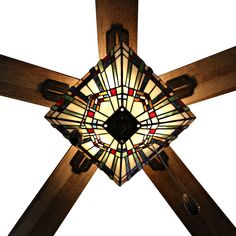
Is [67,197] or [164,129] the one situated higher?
[67,197]

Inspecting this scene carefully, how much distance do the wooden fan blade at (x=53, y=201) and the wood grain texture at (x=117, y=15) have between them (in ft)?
2.10

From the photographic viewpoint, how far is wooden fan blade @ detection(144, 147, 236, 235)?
5.33ft

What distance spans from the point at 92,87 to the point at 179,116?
37 cm

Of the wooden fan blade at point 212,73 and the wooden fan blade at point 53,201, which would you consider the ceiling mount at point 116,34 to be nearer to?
the wooden fan blade at point 212,73

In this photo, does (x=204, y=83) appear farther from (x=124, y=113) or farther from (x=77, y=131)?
(x=77, y=131)

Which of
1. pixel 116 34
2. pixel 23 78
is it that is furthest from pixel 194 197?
pixel 23 78

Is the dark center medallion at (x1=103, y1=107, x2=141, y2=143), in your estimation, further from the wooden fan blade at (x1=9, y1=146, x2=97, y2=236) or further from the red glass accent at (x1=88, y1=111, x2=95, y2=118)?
the wooden fan blade at (x1=9, y1=146, x2=97, y2=236)

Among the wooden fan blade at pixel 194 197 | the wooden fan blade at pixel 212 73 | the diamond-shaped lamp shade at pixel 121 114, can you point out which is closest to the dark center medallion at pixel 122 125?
the diamond-shaped lamp shade at pixel 121 114

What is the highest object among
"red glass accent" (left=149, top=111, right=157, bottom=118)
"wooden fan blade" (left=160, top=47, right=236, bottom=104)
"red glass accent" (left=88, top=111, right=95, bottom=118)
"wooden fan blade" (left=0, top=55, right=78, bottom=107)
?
"wooden fan blade" (left=0, top=55, right=78, bottom=107)

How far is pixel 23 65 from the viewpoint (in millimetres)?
1382

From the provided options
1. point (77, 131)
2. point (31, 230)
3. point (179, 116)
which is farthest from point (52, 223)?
point (179, 116)

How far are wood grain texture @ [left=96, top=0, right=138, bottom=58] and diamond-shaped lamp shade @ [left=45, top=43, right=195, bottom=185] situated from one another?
211 millimetres

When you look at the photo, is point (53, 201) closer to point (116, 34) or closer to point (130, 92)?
point (130, 92)

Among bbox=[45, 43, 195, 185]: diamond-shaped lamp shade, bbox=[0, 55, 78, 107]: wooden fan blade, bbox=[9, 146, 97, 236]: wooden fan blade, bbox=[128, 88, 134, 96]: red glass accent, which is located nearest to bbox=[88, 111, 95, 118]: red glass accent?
bbox=[45, 43, 195, 185]: diamond-shaped lamp shade
